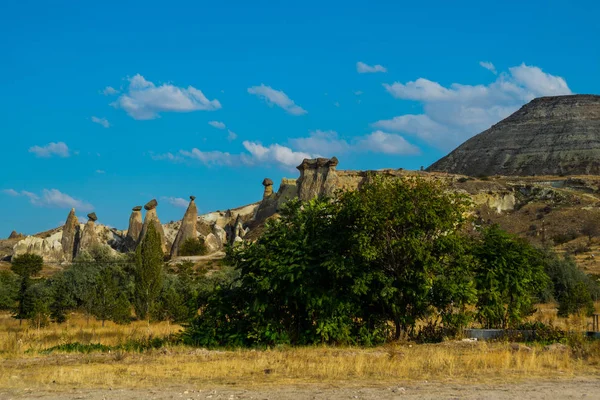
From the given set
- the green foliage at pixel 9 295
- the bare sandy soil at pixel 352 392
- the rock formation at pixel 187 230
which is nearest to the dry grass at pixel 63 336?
the bare sandy soil at pixel 352 392

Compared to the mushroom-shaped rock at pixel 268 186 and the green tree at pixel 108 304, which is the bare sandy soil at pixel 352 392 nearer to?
the green tree at pixel 108 304

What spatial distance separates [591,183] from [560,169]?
30.4 m

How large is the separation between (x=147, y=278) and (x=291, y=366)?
19508 mm

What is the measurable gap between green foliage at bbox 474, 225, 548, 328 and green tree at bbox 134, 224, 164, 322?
53.0 ft

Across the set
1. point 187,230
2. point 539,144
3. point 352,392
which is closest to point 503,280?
point 352,392

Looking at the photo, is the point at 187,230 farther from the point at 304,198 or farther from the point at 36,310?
the point at 36,310

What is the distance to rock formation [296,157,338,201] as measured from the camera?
84.1 meters

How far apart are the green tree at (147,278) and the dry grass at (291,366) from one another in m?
13.6

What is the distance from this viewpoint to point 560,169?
134 meters

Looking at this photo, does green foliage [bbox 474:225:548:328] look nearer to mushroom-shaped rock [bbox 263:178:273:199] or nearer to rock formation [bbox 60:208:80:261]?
rock formation [bbox 60:208:80:261]

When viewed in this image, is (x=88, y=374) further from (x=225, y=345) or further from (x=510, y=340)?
(x=510, y=340)

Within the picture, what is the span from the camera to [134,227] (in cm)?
8506

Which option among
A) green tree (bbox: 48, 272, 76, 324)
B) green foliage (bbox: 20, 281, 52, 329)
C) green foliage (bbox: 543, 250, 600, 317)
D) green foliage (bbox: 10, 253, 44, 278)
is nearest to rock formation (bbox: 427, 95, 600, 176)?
green foliage (bbox: 10, 253, 44, 278)

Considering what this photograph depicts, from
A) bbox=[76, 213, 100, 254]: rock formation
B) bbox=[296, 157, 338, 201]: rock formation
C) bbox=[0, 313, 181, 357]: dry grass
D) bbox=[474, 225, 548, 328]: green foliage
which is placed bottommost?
bbox=[0, 313, 181, 357]: dry grass
